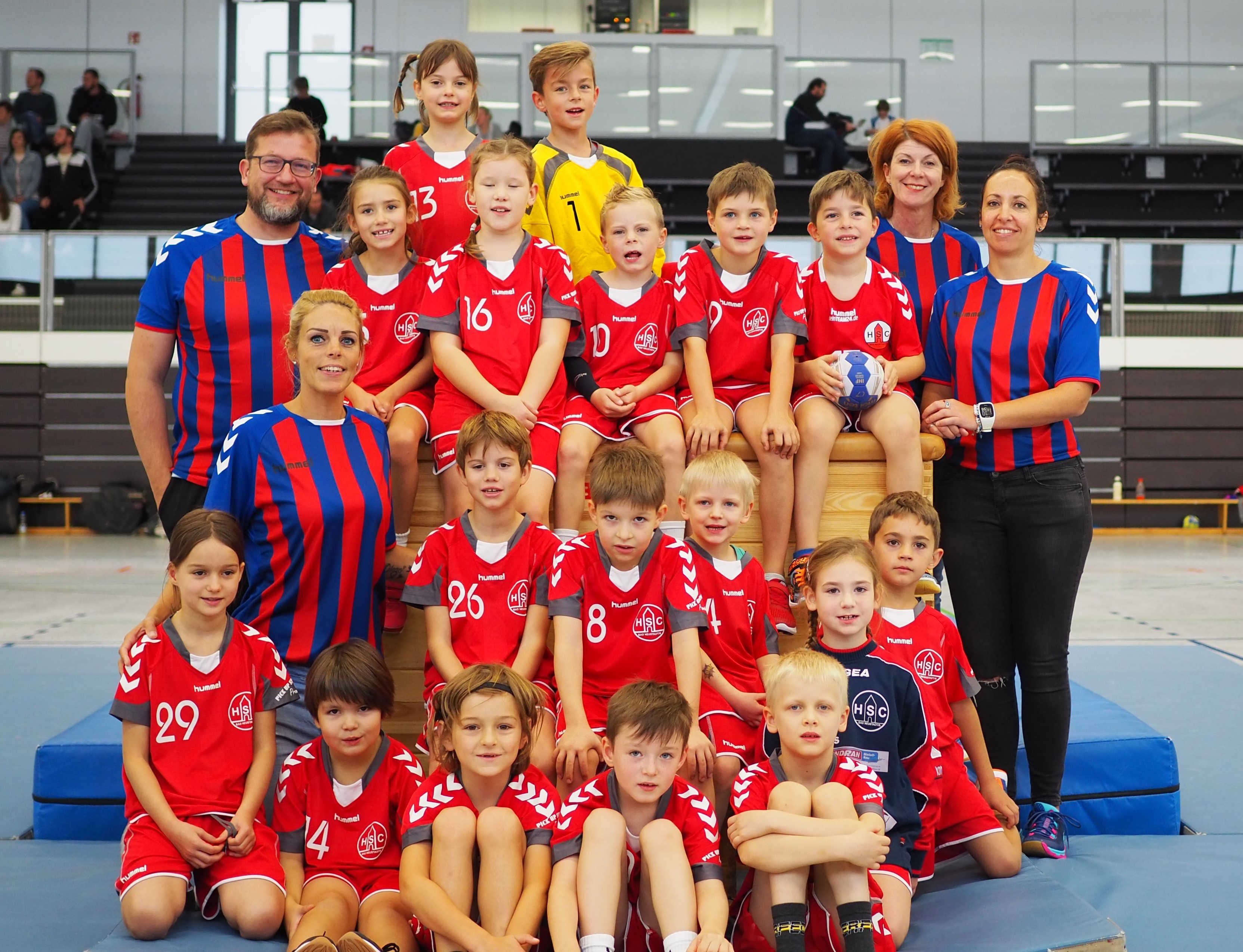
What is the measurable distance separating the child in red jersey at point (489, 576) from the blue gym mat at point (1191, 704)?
7.56 feet

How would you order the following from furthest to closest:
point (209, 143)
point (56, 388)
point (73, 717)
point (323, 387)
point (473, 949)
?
point (209, 143) < point (56, 388) < point (73, 717) < point (323, 387) < point (473, 949)

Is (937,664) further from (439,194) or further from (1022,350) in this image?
(439,194)

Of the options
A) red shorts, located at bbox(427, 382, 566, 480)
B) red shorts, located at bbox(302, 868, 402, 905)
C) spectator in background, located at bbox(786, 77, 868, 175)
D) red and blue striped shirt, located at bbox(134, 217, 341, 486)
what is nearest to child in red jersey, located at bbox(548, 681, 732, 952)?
red shorts, located at bbox(302, 868, 402, 905)

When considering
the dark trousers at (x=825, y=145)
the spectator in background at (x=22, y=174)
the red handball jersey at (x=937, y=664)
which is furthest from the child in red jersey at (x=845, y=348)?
the spectator in background at (x=22, y=174)

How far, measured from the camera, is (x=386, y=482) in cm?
324

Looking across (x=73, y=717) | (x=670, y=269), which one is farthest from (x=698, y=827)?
(x=73, y=717)

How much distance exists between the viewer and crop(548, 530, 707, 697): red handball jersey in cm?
304

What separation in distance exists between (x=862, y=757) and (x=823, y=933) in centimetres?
46

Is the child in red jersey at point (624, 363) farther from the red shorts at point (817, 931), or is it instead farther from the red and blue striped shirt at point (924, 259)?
the red shorts at point (817, 931)

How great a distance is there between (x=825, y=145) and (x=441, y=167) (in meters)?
10.6

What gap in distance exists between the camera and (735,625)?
3.15 meters

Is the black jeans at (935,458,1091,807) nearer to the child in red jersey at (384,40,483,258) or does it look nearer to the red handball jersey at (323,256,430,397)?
the red handball jersey at (323,256,430,397)

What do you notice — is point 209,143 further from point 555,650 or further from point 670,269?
point 555,650

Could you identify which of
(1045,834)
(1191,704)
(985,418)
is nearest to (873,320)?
(985,418)
